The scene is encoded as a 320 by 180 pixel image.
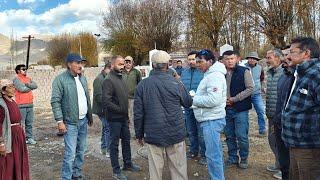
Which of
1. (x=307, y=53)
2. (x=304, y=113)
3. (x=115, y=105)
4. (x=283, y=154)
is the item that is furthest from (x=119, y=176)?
(x=307, y=53)

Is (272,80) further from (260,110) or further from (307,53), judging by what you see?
(260,110)

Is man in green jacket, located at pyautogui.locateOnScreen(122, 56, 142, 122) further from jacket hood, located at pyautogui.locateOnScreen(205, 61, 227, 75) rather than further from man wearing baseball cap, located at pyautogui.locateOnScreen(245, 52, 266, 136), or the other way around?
jacket hood, located at pyautogui.locateOnScreen(205, 61, 227, 75)

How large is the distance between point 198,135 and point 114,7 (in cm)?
3502

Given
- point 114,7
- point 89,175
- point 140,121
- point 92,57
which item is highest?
point 114,7

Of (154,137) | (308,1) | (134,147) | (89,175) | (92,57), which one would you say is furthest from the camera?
(92,57)

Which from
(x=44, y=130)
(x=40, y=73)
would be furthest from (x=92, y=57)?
(x=44, y=130)

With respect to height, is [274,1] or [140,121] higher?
[274,1]

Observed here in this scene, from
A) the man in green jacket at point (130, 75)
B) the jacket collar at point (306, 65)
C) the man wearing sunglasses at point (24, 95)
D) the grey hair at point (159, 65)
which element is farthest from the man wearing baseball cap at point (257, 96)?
the man wearing sunglasses at point (24, 95)

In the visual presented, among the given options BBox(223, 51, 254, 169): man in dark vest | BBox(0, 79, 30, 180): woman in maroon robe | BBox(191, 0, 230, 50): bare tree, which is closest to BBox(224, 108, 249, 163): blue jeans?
BBox(223, 51, 254, 169): man in dark vest

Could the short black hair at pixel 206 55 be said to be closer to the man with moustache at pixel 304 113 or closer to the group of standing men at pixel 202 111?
the group of standing men at pixel 202 111

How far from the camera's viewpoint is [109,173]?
233 inches

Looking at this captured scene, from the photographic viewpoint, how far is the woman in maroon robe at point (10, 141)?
4.57 meters

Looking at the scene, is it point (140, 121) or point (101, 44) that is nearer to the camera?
point (140, 121)

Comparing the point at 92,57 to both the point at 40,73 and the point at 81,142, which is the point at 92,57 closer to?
the point at 40,73
